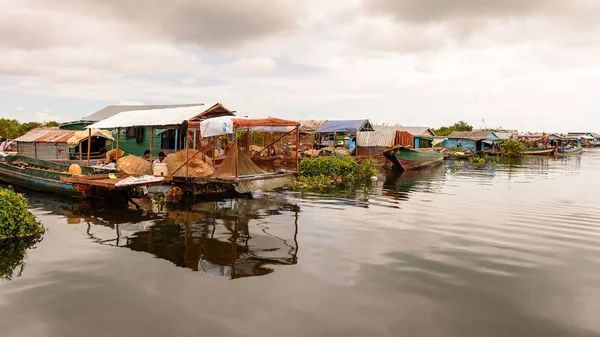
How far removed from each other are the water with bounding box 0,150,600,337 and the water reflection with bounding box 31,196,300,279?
1.8 inches

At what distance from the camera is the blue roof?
35000 millimetres

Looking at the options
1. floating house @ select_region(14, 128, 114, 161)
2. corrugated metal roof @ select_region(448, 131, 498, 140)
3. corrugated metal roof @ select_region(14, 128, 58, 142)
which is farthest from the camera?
corrugated metal roof @ select_region(448, 131, 498, 140)

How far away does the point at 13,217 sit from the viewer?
9.38 metres

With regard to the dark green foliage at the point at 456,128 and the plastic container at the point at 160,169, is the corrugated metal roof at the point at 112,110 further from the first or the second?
the dark green foliage at the point at 456,128

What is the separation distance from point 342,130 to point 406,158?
604 cm

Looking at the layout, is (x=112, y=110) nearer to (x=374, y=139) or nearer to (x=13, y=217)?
(x=374, y=139)

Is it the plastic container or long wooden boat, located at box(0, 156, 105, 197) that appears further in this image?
long wooden boat, located at box(0, 156, 105, 197)

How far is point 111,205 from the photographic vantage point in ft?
47.0

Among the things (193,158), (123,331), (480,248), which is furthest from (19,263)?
(480,248)

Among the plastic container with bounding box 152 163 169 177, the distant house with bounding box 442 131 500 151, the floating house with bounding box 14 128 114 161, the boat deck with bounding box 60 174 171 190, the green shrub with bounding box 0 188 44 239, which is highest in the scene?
the distant house with bounding box 442 131 500 151

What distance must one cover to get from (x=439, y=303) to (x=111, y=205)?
12.1 meters

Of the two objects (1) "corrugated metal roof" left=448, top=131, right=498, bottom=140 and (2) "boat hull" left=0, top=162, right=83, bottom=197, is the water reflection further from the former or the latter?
(1) "corrugated metal roof" left=448, top=131, right=498, bottom=140

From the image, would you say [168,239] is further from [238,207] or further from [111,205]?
[111,205]

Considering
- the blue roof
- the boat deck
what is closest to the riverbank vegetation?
the boat deck
